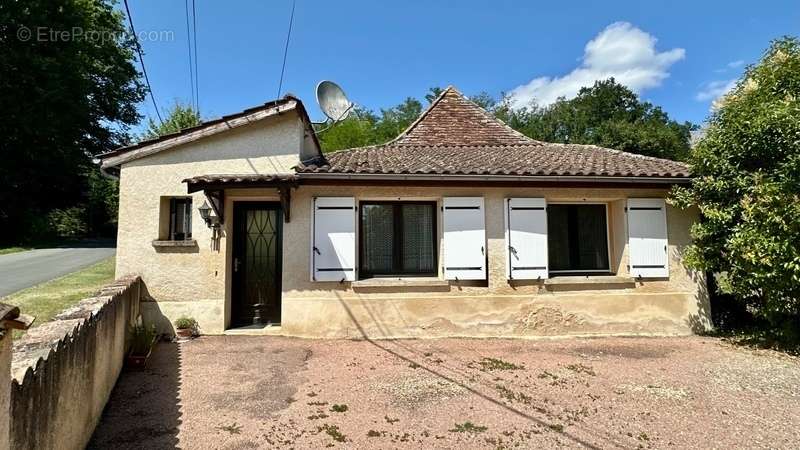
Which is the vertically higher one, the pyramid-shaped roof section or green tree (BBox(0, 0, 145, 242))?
green tree (BBox(0, 0, 145, 242))

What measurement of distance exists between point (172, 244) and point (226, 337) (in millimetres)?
1969

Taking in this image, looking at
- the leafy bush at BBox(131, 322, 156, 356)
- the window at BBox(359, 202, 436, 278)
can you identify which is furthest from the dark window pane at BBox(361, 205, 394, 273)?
the leafy bush at BBox(131, 322, 156, 356)

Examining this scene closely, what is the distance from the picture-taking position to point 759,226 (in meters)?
6.29

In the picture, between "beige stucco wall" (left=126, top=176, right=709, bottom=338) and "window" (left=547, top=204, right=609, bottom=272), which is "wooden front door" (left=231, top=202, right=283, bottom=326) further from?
"window" (left=547, top=204, right=609, bottom=272)

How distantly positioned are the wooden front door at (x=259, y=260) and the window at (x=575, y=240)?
5.55m

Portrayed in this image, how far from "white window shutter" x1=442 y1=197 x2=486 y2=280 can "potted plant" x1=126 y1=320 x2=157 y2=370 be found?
16.2 ft

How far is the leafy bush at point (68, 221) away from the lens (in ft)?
87.9

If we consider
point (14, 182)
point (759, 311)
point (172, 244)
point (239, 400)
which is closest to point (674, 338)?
point (759, 311)

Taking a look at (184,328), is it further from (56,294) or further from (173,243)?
(56,294)

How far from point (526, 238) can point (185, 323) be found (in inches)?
253

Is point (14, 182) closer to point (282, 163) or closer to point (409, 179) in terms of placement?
point (282, 163)

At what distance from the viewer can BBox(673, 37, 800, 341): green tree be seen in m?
6.06

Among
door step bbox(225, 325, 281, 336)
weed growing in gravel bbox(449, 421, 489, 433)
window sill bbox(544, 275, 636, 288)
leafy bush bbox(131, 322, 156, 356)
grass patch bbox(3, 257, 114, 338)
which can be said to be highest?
window sill bbox(544, 275, 636, 288)

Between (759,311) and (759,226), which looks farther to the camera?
(759,311)
